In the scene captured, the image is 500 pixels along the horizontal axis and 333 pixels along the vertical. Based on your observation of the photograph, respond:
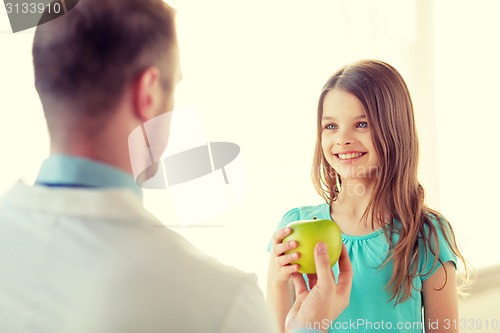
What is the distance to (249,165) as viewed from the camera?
0.97 meters

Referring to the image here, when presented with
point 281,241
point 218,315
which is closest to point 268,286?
point 281,241

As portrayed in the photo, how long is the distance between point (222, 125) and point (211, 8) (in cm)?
15

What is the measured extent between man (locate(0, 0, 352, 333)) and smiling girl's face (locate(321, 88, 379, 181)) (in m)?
0.53

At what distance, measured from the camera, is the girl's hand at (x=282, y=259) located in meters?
0.73

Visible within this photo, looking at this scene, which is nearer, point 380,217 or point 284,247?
point 284,247

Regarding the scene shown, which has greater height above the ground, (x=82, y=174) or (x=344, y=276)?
(x=82, y=174)

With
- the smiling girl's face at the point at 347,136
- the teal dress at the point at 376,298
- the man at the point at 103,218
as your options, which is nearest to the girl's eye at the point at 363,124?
the smiling girl's face at the point at 347,136

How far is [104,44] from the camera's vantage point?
344 mm

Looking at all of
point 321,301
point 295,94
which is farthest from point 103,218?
point 295,94

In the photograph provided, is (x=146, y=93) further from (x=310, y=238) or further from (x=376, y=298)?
(x=376, y=298)

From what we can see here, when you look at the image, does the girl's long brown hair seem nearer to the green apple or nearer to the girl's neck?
the girl's neck

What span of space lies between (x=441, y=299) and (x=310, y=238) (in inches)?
8.5

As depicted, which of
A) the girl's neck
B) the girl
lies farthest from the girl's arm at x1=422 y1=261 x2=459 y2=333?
the girl's neck

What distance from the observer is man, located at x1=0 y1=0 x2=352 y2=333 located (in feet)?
1.07
